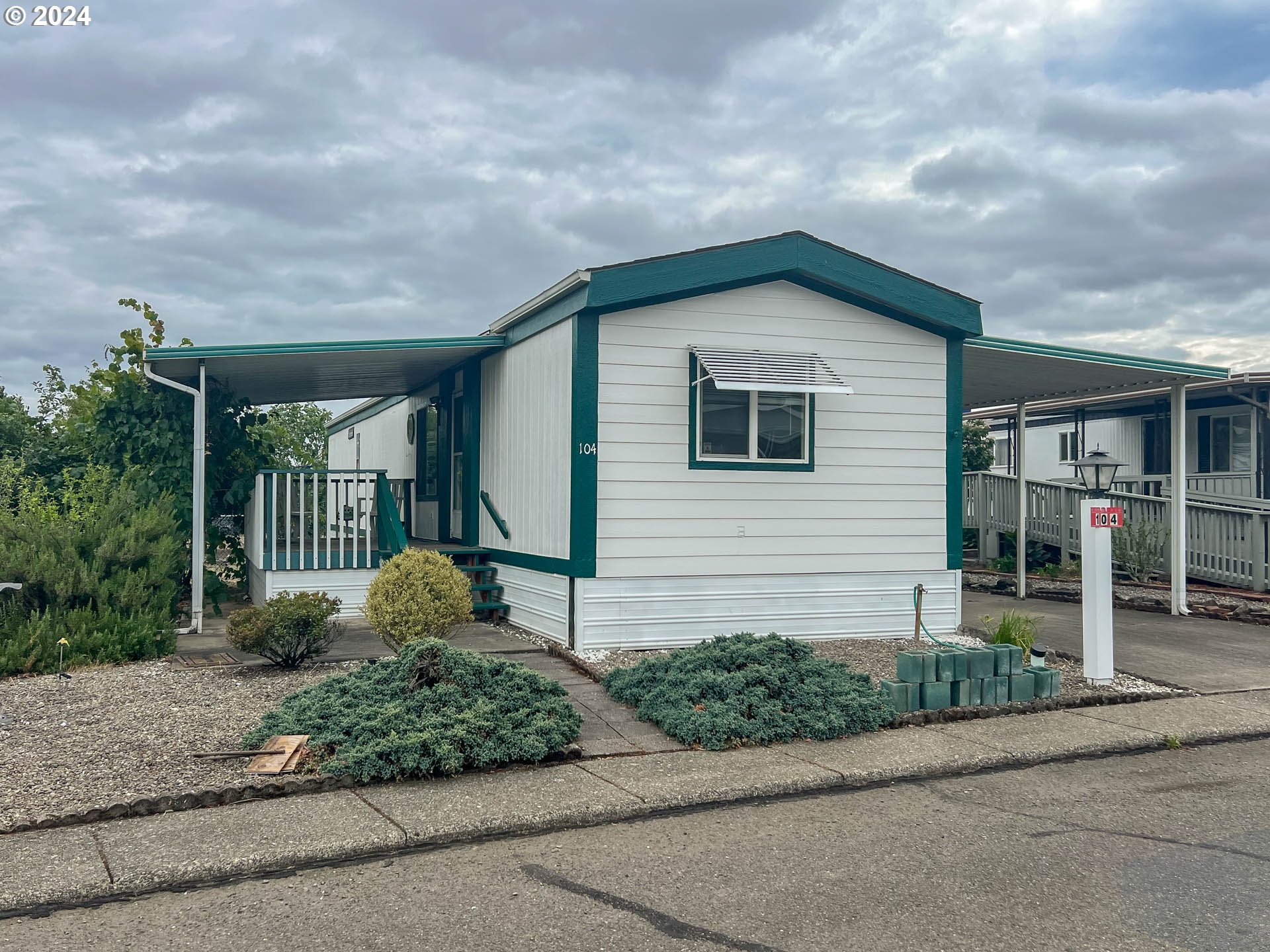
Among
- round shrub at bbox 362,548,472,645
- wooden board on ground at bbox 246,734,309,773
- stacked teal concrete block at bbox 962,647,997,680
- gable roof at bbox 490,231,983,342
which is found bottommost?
wooden board on ground at bbox 246,734,309,773

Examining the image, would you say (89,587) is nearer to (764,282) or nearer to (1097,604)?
(764,282)

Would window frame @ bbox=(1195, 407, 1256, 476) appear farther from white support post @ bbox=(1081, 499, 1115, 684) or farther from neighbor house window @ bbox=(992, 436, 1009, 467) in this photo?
white support post @ bbox=(1081, 499, 1115, 684)

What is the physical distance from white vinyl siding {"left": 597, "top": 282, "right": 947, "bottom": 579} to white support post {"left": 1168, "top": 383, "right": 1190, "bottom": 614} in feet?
11.7

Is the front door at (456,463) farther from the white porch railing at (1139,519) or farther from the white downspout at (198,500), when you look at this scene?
the white porch railing at (1139,519)

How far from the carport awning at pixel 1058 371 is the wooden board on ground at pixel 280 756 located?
23.8 feet

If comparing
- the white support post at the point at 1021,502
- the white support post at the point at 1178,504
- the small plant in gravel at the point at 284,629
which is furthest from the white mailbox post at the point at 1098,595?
the small plant in gravel at the point at 284,629

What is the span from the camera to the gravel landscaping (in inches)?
208

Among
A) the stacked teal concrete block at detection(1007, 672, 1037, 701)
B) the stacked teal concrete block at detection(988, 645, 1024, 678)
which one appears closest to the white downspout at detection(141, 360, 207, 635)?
the stacked teal concrete block at detection(988, 645, 1024, 678)

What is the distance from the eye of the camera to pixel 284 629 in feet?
25.9

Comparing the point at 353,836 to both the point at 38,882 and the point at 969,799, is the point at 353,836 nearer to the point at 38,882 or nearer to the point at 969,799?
the point at 38,882

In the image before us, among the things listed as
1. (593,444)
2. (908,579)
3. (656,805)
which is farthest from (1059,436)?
(656,805)

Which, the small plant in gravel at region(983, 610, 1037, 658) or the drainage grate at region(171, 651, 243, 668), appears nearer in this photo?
the small plant in gravel at region(983, 610, 1037, 658)

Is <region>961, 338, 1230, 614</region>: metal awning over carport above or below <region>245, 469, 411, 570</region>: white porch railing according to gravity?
above

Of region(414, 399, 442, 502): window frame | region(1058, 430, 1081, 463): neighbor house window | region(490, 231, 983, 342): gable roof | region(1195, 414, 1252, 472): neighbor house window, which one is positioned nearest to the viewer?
region(490, 231, 983, 342): gable roof
